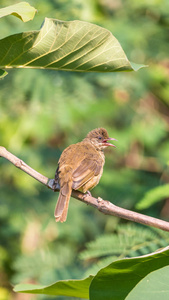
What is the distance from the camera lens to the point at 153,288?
153cm

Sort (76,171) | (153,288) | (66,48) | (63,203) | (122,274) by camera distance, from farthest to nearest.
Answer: (76,171), (63,203), (66,48), (122,274), (153,288)

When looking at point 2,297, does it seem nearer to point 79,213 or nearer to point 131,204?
point 79,213

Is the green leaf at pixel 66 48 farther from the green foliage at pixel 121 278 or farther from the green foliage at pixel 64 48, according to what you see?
the green foliage at pixel 121 278

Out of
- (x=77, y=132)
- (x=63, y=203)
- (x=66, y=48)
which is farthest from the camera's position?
(x=77, y=132)

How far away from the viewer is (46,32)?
1.75 metres

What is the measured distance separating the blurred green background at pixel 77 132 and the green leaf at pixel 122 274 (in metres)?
2.33

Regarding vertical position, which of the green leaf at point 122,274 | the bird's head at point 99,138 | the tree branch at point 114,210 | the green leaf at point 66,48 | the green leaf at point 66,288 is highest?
the bird's head at point 99,138

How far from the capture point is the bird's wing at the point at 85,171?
9.98 ft

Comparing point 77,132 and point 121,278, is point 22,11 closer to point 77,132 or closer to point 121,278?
point 121,278

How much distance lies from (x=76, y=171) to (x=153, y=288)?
1721 mm

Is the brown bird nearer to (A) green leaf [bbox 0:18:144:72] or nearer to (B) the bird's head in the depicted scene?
(B) the bird's head

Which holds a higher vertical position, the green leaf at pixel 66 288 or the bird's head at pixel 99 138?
the bird's head at pixel 99 138

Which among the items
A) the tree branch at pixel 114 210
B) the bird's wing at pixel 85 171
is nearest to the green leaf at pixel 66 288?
the tree branch at pixel 114 210

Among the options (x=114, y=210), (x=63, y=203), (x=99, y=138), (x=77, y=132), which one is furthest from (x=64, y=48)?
(x=77, y=132)
